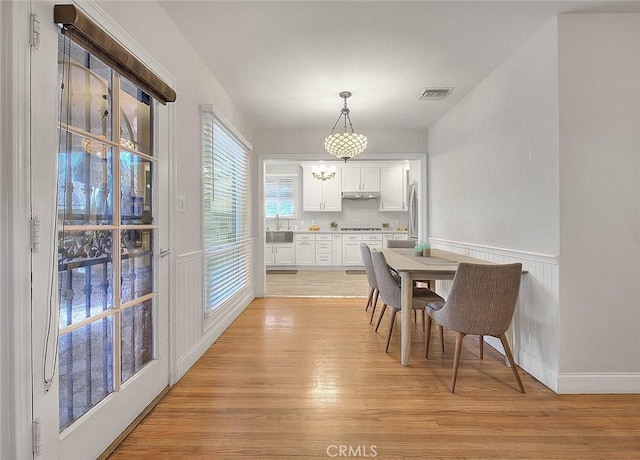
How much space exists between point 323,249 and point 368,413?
18.4ft

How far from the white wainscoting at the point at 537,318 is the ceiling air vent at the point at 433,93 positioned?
1.76 m

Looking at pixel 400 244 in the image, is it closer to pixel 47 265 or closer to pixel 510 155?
pixel 510 155

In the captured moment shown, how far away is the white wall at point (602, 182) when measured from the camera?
6.86 ft

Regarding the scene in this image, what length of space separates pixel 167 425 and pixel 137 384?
0.28 m

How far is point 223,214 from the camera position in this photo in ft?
11.2

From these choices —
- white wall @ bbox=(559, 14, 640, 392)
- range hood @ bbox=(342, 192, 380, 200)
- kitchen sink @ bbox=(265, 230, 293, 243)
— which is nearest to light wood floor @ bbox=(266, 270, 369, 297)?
kitchen sink @ bbox=(265, 230, 293, 243)

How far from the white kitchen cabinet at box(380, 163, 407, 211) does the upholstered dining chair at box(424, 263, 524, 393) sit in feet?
18.4

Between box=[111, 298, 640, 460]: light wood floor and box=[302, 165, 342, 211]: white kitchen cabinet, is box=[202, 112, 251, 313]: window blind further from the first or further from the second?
box=[302, 165, 342, 211]: white kitchen cabinet

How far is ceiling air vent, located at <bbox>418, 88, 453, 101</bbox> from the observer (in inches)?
130

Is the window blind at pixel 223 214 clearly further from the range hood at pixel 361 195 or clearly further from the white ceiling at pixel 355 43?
the range hood at pixel 361 195

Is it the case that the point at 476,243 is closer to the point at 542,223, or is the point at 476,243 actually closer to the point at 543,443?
the point at 542,223

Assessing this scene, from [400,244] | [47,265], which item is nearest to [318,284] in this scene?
[400,244]

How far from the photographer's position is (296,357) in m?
2.66

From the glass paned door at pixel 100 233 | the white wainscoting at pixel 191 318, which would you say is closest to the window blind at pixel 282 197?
the white wainscoting at pixel 191 318
